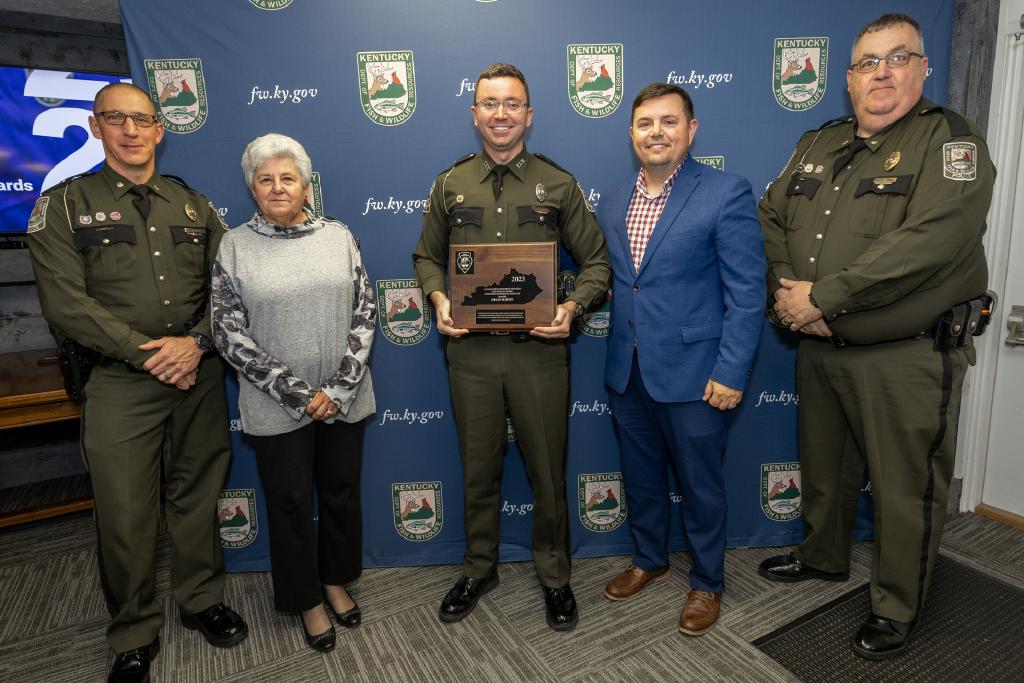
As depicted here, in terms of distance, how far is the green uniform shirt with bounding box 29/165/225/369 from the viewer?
188cm

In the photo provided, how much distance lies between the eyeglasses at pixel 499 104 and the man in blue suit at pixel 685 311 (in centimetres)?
42

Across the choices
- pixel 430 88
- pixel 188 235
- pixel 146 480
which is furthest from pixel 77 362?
pixel 430 88

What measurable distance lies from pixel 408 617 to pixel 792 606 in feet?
4.96

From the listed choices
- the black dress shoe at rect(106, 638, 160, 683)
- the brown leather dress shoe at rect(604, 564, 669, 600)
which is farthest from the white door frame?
the black dress shoe at rect(106, 638, 160, 683)

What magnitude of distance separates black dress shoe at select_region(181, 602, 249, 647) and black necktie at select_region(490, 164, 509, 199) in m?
1.90

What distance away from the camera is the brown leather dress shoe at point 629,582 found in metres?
2.35

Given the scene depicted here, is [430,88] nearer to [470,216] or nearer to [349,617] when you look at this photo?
[470,216]

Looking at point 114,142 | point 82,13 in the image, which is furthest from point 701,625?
point 82,13

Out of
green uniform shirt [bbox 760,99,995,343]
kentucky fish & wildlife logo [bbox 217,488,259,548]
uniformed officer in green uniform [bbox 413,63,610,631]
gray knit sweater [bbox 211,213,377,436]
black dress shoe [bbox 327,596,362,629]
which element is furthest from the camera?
kentucky fish & wildlife logo [bbox 217,488,259,548]

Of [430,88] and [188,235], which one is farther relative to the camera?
[430,88]

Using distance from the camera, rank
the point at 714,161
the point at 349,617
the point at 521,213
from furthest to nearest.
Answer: the point at 714,161
the point at 349,617
the point at 521,213

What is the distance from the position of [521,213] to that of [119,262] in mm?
1394

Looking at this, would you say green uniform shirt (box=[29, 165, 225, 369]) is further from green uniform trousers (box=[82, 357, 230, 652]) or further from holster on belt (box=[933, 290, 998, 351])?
holster on belt (box=[933, 290, 998, 351])

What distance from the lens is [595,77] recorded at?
94.5 inches
